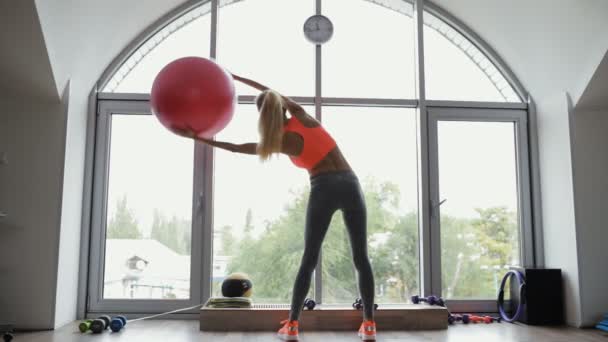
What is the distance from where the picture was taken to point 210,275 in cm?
397

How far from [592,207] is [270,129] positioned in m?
2.45

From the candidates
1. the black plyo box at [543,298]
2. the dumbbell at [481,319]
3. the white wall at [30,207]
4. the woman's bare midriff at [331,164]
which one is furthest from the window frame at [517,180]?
the white wall at [30,207]

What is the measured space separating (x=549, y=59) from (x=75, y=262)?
374 centimetres

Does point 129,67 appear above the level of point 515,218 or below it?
above

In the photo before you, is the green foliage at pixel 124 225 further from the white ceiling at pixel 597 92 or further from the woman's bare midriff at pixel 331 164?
the white ceiling at pixel 597 92

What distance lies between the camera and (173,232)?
4.02m

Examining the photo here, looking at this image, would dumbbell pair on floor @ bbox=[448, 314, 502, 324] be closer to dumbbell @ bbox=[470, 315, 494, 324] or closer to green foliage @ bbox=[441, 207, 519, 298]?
dumbbell @ bbox=[470, 315, 494, 324]

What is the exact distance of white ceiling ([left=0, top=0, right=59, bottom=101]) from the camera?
2.98m

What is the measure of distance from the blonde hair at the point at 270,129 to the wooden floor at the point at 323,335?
1.13 m

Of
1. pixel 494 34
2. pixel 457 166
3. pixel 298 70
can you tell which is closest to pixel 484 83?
pixel 494 34

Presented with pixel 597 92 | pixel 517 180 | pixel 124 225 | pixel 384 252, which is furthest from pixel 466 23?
pixel 124 225

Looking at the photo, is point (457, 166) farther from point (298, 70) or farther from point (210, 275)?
point (210, 275)

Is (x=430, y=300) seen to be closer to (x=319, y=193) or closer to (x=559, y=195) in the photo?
(x=559, y=195)

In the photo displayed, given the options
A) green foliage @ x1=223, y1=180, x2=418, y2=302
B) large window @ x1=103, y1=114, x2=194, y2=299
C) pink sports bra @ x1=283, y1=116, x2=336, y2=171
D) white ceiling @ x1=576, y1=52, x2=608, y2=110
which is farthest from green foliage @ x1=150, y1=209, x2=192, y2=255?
white ceiling @ x1=576, y1=52, x2=608, y2=110
